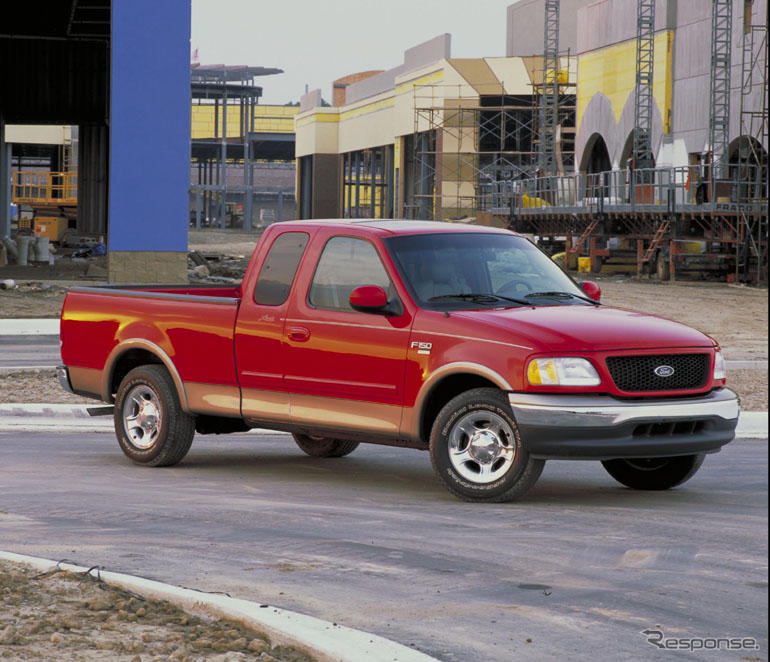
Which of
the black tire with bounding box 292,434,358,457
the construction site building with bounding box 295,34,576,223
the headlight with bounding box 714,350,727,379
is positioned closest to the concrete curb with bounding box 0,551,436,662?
the headlight with bounding box 714,350,727,379

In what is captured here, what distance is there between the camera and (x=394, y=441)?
9.63 meters

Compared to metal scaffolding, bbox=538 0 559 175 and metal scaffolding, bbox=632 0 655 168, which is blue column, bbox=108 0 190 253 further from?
metal scaffolding, bbox=538 0 559 175

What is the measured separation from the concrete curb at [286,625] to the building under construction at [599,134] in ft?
120

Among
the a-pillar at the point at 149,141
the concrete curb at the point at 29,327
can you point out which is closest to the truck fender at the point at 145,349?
the concrete curb at the point at 29,327

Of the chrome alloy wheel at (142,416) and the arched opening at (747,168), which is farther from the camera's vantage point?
the arched opening at (747,168)

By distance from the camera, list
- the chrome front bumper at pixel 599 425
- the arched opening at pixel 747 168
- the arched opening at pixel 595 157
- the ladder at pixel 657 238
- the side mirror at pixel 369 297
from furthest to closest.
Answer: the arched opening at pixel 595 157 → the ladder at pixel 657 238 → the arched opening at pixel 747 168 → the side mirror at pixel 369 297 → the chrome front bumper at pixel 599 425

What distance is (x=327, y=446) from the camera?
12000mm

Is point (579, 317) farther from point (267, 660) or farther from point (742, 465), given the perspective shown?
point (267, 660)

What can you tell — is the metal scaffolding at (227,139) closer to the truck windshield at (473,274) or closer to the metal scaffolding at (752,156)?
the metal scaffolding at (752,156)

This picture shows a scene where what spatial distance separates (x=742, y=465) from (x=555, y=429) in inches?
144

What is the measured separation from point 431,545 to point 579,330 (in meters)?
1.97

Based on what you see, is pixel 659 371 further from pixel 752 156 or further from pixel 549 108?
pixel 549 108

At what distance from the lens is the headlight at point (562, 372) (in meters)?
8.87

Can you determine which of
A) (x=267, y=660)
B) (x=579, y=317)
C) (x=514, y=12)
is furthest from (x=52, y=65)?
(x=267, y=660)
